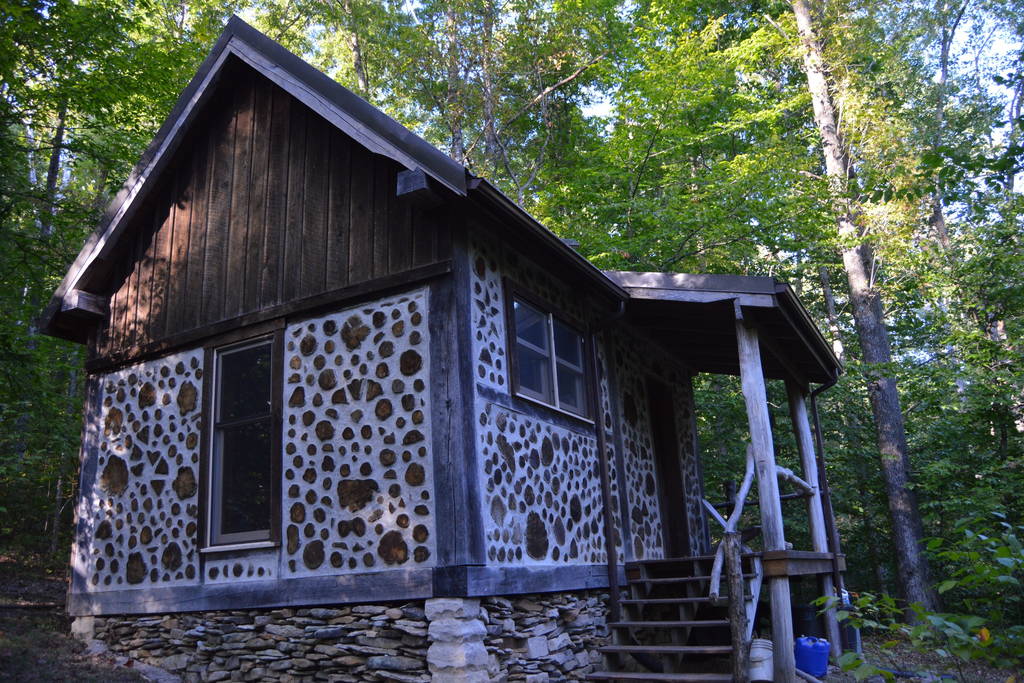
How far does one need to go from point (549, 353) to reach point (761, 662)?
334 cm

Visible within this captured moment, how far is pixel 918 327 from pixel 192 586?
19570mm

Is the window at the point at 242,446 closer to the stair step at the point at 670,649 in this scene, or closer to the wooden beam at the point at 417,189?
the wooden beam at the point at 417,189

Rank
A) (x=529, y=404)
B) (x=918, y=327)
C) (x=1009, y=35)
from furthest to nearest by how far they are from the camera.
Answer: (x=1009, y=35), (x=918, y=327), (x=529, y=404)

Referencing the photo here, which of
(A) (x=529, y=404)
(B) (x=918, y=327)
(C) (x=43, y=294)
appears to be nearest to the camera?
(A) (x=529, y=404)

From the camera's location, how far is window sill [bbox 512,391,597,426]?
701 cm

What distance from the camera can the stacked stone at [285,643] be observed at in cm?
608

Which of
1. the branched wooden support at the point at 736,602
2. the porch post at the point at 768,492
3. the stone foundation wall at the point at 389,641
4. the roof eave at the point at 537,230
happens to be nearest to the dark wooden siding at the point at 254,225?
the roof eave at the point at 537,230

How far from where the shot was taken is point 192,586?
7.47 metres

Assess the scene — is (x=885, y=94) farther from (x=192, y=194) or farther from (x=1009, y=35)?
(x=192, y=194)

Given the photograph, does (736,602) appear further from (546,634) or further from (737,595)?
(546,634)

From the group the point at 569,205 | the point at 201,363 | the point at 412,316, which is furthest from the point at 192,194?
the point at 569,205

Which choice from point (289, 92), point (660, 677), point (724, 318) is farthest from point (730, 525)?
point (289, 92)

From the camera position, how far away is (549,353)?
784 cm

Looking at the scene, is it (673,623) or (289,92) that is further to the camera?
(289,92)
